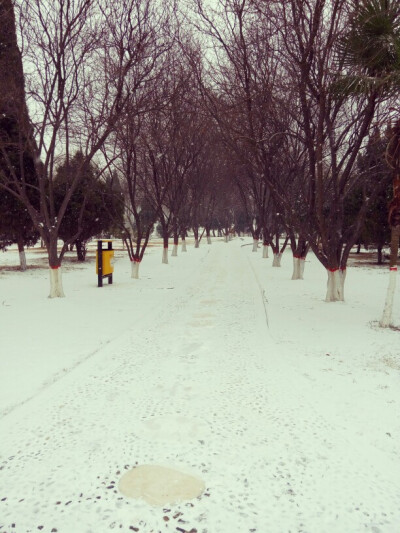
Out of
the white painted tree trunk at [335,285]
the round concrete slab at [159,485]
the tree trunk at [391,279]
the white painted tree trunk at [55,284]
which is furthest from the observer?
the white painted tree trunk at [55,284]

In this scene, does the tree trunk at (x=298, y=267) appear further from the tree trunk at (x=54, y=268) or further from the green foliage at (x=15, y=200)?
the green foliage at (x=15, y=200)

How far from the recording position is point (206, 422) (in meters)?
3.80

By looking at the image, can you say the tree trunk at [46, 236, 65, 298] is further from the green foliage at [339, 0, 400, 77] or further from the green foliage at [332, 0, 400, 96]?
the green foliage at [339, 0, 400, 77]

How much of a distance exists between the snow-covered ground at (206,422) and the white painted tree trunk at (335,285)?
7.56ft

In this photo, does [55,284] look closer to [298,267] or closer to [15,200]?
[298,267]

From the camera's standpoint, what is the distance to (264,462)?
3.18 meters

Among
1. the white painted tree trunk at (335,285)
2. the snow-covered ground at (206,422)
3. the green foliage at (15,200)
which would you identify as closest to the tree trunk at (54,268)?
the snow-covered ground at (206,422)

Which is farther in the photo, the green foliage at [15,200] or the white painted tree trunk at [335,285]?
the green foliage at [15,200]

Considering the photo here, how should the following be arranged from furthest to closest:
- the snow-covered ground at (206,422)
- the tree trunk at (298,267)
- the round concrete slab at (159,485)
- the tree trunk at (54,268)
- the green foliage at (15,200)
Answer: the green foliage at (15,200), the tree trunk at (298,267), the tree trunk at (54,268), the round concrete slab at (159,485), the snow-covered ground at (206,422)

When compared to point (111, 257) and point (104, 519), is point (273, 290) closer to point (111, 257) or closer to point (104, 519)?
point (111, 257)

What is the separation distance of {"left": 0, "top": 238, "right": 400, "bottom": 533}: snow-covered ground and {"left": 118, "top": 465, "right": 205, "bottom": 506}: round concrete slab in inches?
2.8

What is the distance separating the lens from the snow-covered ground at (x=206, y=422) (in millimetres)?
2654

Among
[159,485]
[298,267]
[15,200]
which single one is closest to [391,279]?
[159,485]

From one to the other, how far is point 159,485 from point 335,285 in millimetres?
8406
